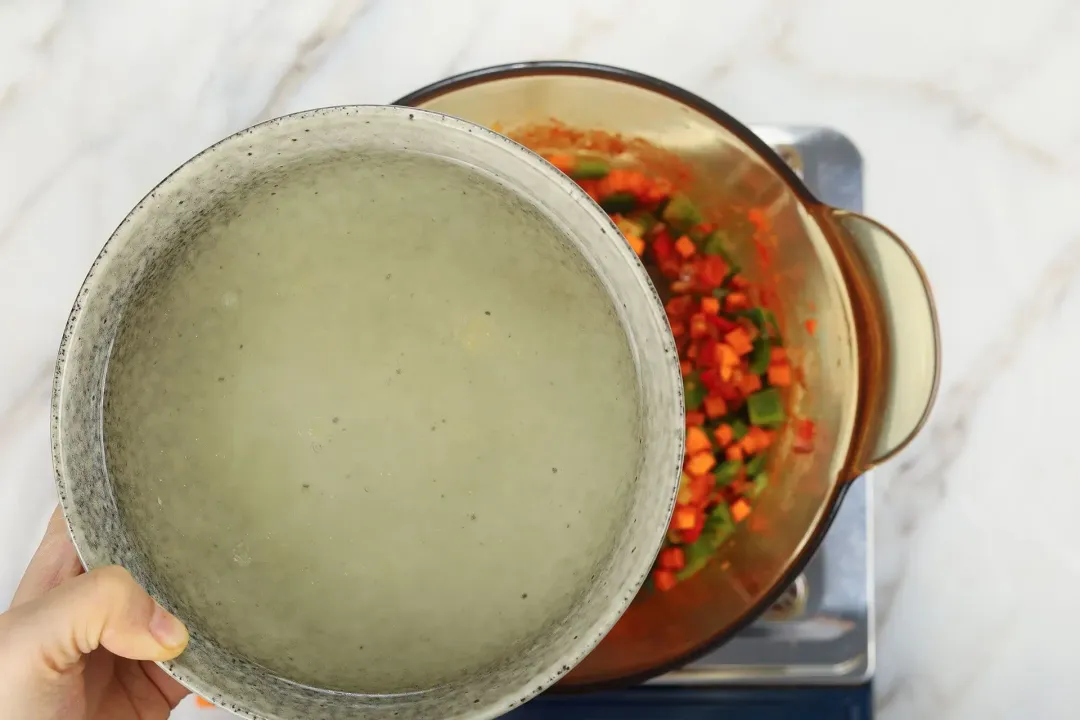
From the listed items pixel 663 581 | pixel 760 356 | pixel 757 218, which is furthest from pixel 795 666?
pixel 757 218

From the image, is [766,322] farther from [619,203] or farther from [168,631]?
[168,631]

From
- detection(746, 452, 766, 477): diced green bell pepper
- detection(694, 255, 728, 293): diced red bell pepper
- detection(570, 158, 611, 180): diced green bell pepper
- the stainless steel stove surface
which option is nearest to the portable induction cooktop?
the stainless steel stove surface

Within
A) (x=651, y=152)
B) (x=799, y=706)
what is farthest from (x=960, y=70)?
(x=799, y=706)

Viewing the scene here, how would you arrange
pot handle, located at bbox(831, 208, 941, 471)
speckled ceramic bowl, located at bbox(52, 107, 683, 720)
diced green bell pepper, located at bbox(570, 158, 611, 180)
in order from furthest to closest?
diced green bell pepper, located at bbox(570, 158, 611, 180)
pot handle, located at bbox(831, 208, 941, 471)
speckled ceramic bowl, located at bbox(52, 107, 683, 720)

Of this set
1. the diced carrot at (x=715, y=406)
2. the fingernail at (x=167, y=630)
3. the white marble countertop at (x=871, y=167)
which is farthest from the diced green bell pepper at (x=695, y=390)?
the fingernail at (x=167, y=630)

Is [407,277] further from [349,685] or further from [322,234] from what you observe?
[349,685]

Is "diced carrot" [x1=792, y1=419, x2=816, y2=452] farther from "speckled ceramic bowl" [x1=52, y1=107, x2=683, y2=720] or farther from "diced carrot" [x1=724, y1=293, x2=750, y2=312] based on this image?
"speckled ceramic bowl" [x1=52, y1=107, x2=683, y2=720]

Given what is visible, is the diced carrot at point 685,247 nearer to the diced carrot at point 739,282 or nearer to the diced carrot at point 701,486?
the diced carrot at point 739,282
